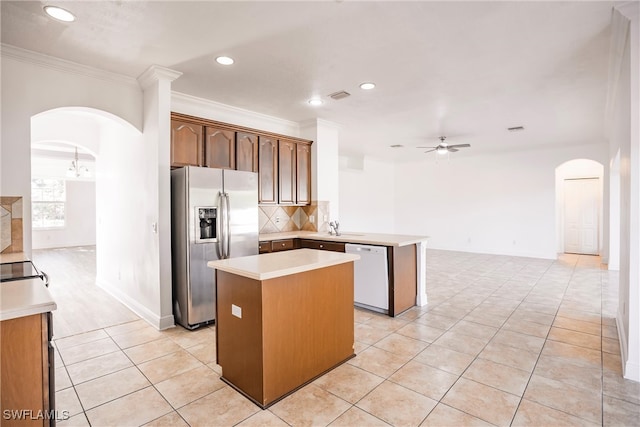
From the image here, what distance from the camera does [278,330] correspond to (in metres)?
2.20

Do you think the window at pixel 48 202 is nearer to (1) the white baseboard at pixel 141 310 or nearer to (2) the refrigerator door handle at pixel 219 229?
(1) the white baseboard at pixel 141 310

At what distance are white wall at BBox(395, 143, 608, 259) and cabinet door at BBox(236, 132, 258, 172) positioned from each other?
6316mm

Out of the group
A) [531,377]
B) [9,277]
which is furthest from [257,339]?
[531,377]

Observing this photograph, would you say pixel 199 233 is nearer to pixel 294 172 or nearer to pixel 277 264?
pixel 277 264

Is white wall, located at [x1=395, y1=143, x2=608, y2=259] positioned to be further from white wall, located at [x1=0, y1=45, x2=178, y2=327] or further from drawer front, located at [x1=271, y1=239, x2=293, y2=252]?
white wall, located at [x1=0, y1=45, x2=178, y2=327]

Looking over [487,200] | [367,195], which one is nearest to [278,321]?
[367,195]

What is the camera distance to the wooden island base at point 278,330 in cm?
213

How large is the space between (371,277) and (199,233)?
6.79 ft

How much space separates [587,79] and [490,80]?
41.6 inches

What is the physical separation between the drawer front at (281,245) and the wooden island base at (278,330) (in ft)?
6.61

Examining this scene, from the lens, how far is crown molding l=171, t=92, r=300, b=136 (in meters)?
4.18

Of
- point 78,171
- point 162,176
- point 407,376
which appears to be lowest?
point 407,376

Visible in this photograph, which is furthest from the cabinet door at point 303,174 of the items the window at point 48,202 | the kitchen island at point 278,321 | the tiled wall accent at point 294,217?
the window at point 48,202

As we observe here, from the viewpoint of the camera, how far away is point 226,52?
3.02 m
